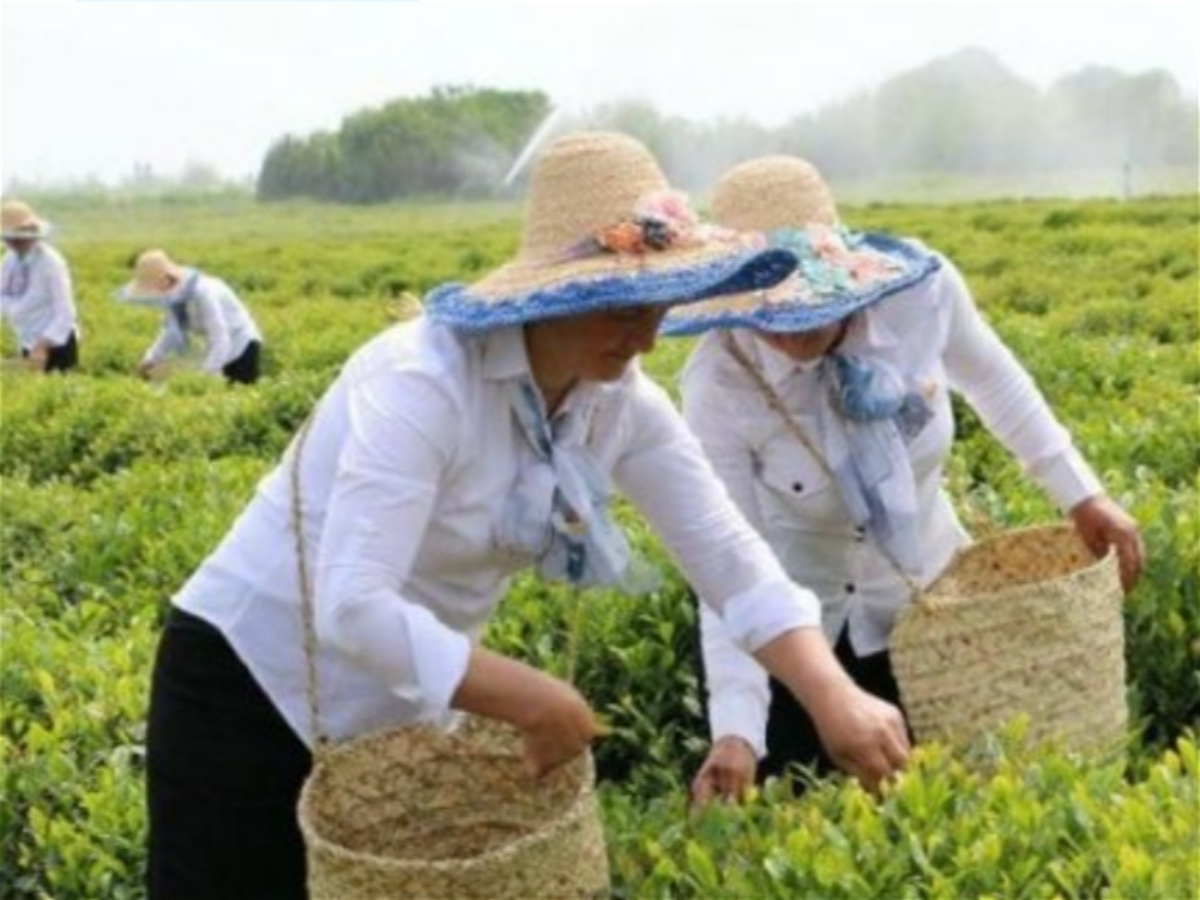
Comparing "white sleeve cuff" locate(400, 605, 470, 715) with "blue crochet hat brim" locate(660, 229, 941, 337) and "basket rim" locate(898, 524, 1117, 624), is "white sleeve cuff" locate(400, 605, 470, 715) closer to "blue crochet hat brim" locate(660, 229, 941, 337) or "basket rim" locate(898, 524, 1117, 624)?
"blue crochet hat brim" locate(660, 229, 941, 337)

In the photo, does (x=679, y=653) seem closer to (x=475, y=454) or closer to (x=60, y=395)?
(x=475, y=454)

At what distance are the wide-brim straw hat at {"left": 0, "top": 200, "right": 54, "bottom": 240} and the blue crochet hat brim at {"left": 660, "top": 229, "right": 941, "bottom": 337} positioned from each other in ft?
31.6

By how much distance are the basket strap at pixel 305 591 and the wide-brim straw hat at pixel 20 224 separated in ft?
32.9

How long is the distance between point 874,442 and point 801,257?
361mm

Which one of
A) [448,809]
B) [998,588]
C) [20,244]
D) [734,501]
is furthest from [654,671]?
[20,244]

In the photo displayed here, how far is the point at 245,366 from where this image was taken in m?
11.9

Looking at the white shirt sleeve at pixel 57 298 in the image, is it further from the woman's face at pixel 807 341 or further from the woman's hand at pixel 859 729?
the woman's hand at pixel 859 729

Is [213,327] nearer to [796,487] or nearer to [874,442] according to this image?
[796,487]

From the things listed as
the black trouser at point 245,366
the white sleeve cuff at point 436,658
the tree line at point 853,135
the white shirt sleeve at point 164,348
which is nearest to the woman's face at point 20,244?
the white shirt sleeve at point 164,348

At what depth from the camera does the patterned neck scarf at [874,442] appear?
337 centimetres

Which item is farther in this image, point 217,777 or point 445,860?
point 217,777

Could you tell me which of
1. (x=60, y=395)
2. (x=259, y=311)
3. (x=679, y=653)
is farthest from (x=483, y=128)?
(x=679, y=653)

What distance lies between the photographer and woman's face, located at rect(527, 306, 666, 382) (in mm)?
2504

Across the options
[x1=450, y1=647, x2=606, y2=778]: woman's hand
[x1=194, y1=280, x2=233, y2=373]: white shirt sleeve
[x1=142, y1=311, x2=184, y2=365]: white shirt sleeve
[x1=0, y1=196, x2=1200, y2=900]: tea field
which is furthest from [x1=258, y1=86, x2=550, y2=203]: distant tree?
[x1=450, y1=647, x2=606, y2=778]: woman's hand
